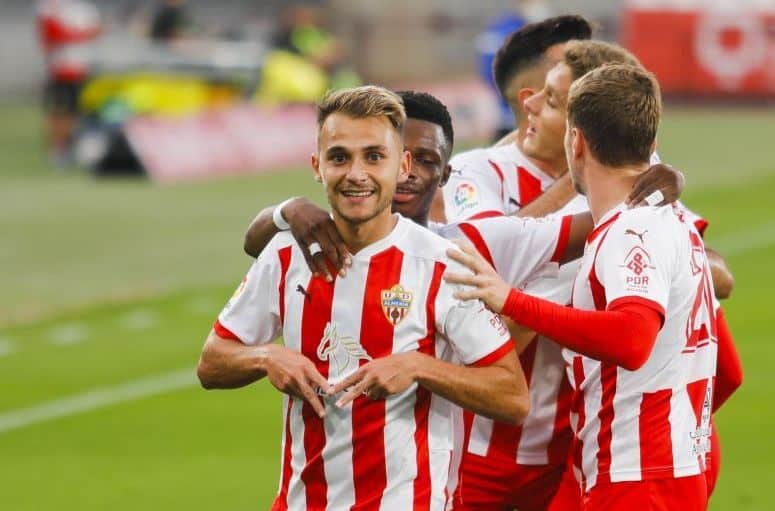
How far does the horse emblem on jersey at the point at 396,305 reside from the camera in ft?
15.4

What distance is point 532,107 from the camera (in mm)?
5457

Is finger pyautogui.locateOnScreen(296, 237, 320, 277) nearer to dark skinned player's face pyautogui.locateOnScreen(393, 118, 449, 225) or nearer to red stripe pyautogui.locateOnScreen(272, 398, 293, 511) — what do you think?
red stripe pyautogui.locateOnScreen(272, 398, 293, 511)

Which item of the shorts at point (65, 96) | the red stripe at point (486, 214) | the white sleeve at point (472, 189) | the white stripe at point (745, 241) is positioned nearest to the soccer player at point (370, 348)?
the red stripe at point (486, 214)

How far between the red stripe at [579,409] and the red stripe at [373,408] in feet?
2.09

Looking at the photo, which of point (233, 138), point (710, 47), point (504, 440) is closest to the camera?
point (504, 440)

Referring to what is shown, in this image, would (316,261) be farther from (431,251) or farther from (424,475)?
(424,475)

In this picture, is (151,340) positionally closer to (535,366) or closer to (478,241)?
(535,366)

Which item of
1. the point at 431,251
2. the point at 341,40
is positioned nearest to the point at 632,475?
the point at 431,251

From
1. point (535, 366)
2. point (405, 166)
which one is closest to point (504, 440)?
point (535, 366)

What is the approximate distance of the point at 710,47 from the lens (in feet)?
103

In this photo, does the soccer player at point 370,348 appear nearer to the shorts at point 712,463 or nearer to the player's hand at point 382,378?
the player's hand at point 382,378

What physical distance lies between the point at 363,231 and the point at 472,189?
3.15 ft

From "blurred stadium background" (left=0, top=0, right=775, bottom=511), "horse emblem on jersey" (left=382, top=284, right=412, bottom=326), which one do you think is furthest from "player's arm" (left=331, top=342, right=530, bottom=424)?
"blurred stadium background" (left=0, top=0, right=775, bottom=511)

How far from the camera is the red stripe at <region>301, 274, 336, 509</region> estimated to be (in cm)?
477
